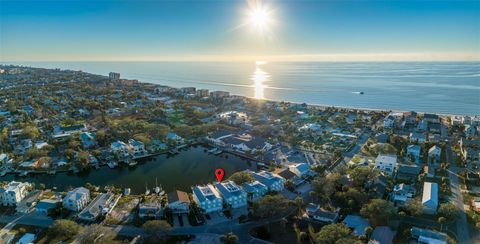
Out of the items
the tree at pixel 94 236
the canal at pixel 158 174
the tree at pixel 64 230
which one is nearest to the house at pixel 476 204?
the canal at pixel 158 174

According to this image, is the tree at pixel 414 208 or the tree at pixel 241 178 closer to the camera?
the tree at pixel 414 208

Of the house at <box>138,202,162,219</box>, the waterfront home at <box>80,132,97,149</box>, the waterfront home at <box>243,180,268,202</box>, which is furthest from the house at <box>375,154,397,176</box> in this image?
the waterfront home at <box>80,132,97,149</box>

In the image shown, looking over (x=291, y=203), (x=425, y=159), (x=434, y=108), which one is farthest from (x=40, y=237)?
(x=434, y=108)

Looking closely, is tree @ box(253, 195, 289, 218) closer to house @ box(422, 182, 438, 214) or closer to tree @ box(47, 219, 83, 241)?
house @ box(422, 182, 438, 214)

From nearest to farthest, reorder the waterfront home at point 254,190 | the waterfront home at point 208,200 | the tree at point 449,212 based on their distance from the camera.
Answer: the tree at point 449,212, the waterfront home at point 208,200, the waterfront home at point 254,190

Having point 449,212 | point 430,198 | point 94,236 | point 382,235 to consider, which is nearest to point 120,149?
point 94,236

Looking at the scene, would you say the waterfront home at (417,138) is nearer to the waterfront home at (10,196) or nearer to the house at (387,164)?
the house at (387,164)

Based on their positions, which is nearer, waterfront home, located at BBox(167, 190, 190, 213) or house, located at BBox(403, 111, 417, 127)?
waterfront home, located at BBox(167, 190, 190, 213)
